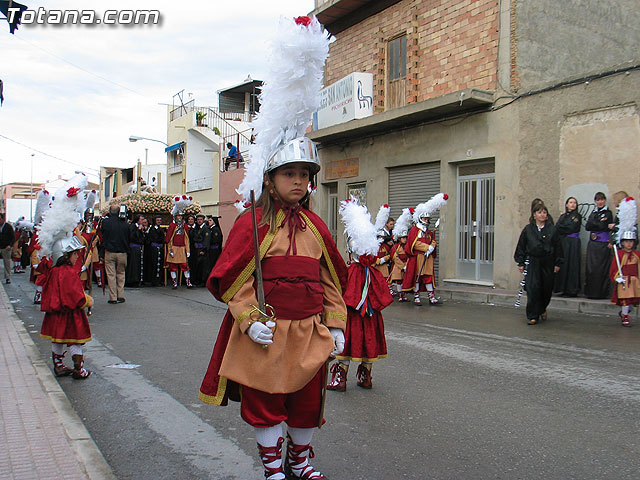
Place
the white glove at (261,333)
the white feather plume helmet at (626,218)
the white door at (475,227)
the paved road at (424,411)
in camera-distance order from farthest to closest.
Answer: the white door at (475,227)
the white feather plume helmet at (626,218)
the paved road at (424,411)
the white glove at (261,333)

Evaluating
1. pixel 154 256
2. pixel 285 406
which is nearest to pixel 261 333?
pixel 285 406

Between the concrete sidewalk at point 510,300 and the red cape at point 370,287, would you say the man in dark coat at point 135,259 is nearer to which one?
the concrete sidewalk at point 510,300

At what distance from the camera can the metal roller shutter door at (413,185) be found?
16297mm

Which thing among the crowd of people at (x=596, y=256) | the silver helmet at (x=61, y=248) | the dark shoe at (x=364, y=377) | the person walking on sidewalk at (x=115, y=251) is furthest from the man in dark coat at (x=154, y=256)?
the dark shoe at (x=364, y=377)

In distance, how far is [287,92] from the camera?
130 inches

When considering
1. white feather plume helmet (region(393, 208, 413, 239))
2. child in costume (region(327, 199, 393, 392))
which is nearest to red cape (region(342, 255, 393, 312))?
child in costume (region(327, 199, 393, 392))

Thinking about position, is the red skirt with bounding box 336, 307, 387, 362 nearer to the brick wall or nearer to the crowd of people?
the crowd of people

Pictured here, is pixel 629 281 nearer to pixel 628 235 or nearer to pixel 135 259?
pixel 628 235

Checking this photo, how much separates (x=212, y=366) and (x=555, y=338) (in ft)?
21.5

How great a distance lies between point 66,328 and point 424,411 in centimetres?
361

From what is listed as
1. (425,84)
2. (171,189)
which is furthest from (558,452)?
(171,189)

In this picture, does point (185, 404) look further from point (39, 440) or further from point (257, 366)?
point (257, 366)

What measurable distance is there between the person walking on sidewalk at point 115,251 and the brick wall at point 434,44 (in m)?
9.11

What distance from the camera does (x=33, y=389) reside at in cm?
513
